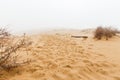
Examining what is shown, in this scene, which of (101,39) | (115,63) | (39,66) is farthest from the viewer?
(101,39)

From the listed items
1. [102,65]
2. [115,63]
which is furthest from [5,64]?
[115,63]

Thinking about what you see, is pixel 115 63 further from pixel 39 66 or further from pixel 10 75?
pixel 10 75

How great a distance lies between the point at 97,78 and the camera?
4246mm

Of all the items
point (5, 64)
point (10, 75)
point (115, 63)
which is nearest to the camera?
point (10, 75)

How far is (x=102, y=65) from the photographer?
5156 millimetres

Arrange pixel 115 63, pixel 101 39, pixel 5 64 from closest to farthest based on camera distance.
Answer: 1. pixel 5 64
2. pixel 115 63
3. pixel 101 39

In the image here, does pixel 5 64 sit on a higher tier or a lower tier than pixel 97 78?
Answer: higher

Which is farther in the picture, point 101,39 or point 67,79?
point 101,39

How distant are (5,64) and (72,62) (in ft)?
4.67

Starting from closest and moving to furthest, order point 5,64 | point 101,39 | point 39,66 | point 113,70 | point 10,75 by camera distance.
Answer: point 10,75
point 5,64
point 39,66
point 113,70
point 101,39

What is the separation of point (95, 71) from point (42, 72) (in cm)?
105

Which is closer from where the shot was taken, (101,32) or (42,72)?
(42,72)

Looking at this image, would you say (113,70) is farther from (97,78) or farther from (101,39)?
(101,39)

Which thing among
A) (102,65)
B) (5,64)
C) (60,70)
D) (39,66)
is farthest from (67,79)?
(102,65)
